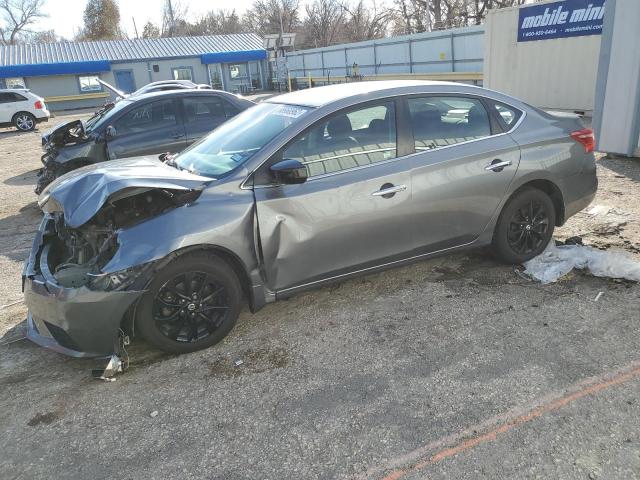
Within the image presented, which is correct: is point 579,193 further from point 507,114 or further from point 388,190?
point 388,190

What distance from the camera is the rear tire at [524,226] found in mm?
4539

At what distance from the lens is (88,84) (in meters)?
37.2

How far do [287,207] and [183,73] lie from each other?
129 ft

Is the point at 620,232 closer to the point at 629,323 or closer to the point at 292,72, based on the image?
the point at 629,323

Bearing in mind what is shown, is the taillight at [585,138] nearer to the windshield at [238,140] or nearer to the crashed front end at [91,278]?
the windshield at [238,140]

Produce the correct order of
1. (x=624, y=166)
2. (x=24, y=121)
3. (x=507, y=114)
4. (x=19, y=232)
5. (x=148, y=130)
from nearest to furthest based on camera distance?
(x=507, y=114)
(x=19, y=232)
(x=624, y=166)
(x=148, y=130)
(x=24, y=121)

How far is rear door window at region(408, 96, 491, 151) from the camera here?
412 cm

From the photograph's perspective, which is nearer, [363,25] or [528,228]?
[528,228]

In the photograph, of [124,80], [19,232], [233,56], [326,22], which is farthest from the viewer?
[326,22]

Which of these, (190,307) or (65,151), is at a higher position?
(65,151)

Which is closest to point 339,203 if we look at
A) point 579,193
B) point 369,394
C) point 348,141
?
point 348,141

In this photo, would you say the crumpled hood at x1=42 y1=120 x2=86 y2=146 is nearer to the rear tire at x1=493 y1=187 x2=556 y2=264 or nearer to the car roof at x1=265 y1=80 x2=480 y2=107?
the car roof at x1=265 y1=80 x2=480 y2=107

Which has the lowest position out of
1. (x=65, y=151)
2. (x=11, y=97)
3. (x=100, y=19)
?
(x=65, y=151)

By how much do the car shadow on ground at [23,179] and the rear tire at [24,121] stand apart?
10986 mm
